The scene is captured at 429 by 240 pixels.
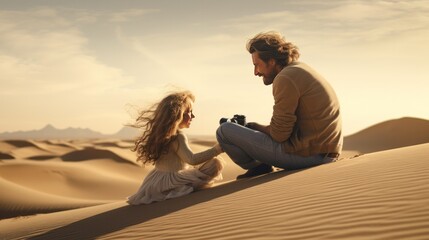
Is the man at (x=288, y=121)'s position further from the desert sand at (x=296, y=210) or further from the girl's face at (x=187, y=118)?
the girl's face at (x=187, y=118)

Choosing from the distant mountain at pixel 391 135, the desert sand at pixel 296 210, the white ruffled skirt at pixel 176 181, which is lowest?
the desert sand at pixel 296 210

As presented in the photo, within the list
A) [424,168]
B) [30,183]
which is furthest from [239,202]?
[30,183]

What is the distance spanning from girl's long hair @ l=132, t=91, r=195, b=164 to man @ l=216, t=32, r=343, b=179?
0.59 meters

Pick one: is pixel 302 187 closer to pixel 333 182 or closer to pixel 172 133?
pixel 333 182

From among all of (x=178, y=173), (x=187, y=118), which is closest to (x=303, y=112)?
(x=187, y=118)

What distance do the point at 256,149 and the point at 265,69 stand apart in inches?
36.6

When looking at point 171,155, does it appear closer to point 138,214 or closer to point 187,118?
point 187,118

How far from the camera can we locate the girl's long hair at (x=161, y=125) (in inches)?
214

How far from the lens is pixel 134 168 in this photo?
67.3 ft

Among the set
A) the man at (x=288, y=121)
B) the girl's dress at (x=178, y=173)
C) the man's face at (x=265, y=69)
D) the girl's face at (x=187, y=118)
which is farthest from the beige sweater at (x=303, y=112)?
the girl's face at (x=187, y=118)

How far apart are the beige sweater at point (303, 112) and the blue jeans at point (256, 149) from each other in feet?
0.31

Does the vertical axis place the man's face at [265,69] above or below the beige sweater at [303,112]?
above

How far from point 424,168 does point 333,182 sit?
78cm

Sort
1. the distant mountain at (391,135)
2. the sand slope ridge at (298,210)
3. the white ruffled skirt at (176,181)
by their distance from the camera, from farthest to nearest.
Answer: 1. the distant mountain at (391,135)
2. the white ruffled skirt at (176,181)
3. the sand slope ridge at (298,210)
